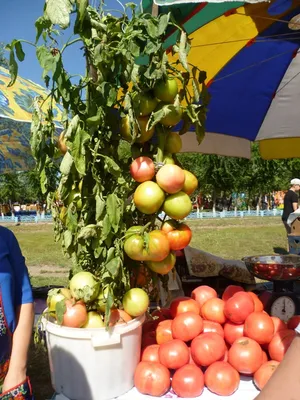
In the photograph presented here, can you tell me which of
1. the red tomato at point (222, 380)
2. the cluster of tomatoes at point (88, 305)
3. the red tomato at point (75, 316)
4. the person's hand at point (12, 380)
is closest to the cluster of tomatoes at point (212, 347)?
the red tomato at point (222, 380)

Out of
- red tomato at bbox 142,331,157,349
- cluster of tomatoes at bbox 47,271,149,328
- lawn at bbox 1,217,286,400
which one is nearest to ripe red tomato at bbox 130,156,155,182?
cluster of tomatoes at bbox 47,271,149,328

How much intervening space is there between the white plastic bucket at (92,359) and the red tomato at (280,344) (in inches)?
23.7

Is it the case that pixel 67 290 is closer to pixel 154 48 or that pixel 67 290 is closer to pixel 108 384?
pixel 108 384

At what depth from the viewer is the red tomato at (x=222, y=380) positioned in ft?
5.16

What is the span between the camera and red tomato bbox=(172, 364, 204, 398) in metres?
1.57

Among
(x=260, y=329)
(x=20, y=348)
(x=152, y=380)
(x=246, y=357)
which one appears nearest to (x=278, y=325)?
(x=260, y=329)

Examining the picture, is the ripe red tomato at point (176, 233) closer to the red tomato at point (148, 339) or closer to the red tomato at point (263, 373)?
the red tomato at point (148, 339)

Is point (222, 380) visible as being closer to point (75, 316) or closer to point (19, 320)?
point (75, 316)

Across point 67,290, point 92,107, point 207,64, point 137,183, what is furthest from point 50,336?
point 207,64

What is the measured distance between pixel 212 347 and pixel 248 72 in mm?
2690

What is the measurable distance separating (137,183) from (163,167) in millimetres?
166

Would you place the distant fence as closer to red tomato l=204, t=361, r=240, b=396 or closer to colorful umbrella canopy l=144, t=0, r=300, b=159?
colorful umbrella canopy l=144, t=0, r=300, b=159

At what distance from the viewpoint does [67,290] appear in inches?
67.5

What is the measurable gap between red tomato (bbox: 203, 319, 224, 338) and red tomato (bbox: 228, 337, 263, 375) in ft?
0.45
